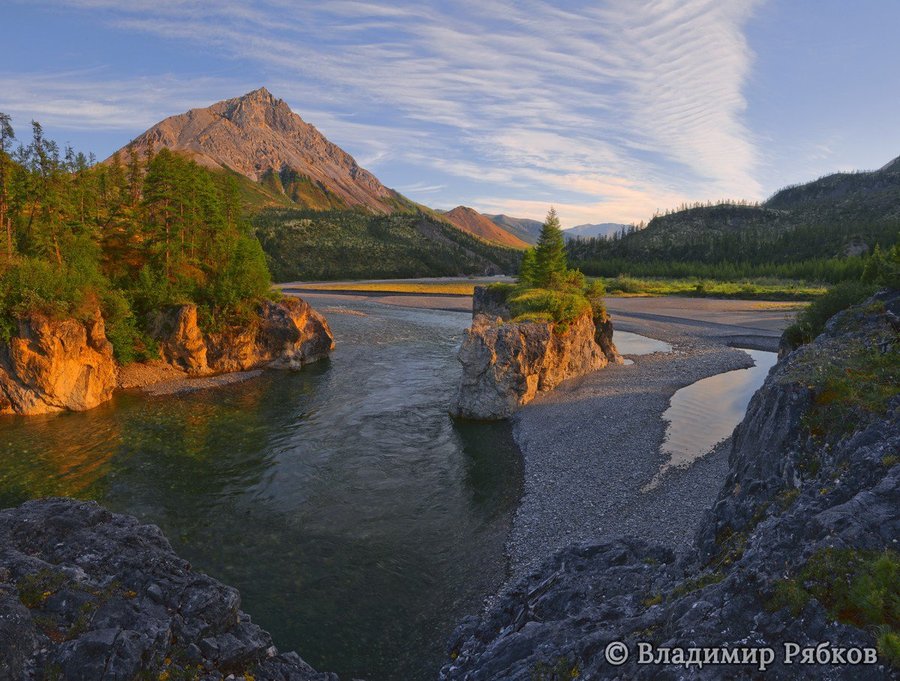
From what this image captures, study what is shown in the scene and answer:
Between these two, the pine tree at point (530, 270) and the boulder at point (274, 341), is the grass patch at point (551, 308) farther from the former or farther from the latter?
the boulder at point (274, 341)

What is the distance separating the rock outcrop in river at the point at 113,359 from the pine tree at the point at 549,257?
2577cm

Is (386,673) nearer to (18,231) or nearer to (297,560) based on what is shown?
(297,560)

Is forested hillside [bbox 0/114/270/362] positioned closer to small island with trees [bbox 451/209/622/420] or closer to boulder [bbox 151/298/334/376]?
boulder [bbox 151/298/334/376]

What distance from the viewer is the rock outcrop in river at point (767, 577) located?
275 inches

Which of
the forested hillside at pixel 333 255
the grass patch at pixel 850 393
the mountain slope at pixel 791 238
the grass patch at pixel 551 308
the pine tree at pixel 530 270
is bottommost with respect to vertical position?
the grass patch at pixel 850 393

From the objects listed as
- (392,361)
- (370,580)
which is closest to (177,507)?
(370,580)

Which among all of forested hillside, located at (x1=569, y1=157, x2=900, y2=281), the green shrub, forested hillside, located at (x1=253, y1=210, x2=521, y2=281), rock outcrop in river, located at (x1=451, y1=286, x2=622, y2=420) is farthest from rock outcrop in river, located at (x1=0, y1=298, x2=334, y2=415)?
forested hillside, located at (x1=569, y1=157, x2=900, y2=281)

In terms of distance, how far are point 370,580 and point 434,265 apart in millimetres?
178533

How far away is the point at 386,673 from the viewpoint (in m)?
13.5

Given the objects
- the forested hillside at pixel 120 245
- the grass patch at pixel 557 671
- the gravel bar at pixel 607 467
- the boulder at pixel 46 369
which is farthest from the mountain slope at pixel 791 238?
the boulder at pixel 46 369

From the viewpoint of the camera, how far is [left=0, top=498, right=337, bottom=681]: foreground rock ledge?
8.09 m

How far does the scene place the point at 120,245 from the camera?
48438 mm

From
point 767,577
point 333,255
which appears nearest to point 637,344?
point 767,577

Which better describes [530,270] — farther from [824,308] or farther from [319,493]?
[319,493]
